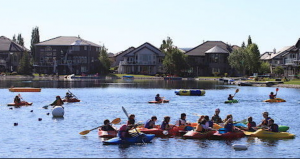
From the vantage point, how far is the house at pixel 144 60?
151000 millimetres

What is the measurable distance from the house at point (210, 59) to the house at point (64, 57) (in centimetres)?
3056

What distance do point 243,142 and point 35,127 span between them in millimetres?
16744

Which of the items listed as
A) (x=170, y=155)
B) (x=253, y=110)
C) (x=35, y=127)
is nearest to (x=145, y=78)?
(x=253, y=110)

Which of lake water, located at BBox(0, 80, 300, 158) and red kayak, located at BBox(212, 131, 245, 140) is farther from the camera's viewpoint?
red kayak, located at BBox(212, 131, 245, 140)

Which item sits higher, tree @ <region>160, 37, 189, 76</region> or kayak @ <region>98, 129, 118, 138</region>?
tree @ <region>160, 37, 189, 76</region>

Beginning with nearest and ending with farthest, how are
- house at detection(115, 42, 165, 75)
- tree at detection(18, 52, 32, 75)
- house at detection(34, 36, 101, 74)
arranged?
1. tree at detection(18, 52, 32, 75)
2. house at detection(34, 36, 101, 74)
3. house at detection(115, 42, 165, 75)

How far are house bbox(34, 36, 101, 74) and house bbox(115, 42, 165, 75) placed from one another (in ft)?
35.4

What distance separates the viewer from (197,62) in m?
149

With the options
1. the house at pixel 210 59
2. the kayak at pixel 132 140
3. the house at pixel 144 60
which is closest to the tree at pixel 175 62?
the house at pixel 210 59

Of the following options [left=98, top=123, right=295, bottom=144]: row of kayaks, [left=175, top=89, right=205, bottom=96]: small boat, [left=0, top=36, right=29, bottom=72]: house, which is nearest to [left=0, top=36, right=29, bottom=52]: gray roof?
[left=0, top=36, right=29, bottom=72]: house

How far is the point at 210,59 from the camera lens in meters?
147

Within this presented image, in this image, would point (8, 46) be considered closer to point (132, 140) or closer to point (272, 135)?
point (132, 140)

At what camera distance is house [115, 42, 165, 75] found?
495 feet

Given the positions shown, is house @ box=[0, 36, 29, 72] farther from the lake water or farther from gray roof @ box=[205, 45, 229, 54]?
the lake water
